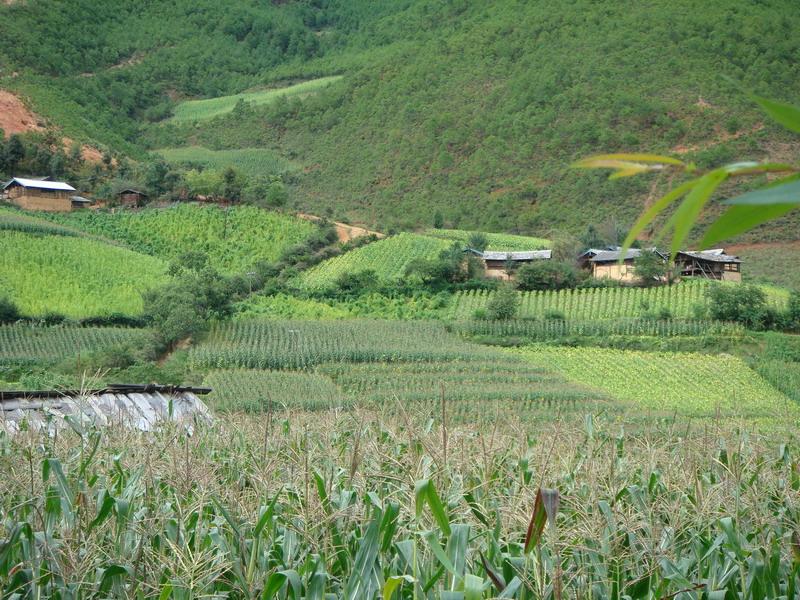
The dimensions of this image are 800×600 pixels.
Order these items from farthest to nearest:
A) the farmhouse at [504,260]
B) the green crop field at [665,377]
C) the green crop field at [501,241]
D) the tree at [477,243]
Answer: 1. the green crop field at [501,241]
2. the tree at [477,243]
3. the farmhouse at [504,260]
4. the green crop field at [665,377]

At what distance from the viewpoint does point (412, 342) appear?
4144 centimetres

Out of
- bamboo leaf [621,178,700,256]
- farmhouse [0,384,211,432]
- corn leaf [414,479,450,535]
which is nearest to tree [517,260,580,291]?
farmhouse [0,384,211,432]

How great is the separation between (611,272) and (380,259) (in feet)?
46.7

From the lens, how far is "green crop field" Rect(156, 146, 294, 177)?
99438mm

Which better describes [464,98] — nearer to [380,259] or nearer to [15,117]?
[15,117]

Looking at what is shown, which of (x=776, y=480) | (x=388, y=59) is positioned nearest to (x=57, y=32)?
(x=388, y=59)

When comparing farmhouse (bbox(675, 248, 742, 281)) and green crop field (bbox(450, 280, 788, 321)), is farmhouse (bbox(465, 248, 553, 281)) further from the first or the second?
farmhouse (bbox(675, 248, 742, 281))

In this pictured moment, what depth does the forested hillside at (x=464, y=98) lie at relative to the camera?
82.4m

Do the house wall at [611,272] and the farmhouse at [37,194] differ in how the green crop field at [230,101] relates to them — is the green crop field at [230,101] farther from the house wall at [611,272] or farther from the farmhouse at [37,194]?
the house wall at [611,272]

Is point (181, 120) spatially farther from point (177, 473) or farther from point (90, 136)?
point (177, 473)

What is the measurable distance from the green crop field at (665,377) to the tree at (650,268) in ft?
29.0

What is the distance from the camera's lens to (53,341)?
39688 millimetres

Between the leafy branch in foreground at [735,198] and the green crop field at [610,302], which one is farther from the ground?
the leafy branch in foreground at [735,198]

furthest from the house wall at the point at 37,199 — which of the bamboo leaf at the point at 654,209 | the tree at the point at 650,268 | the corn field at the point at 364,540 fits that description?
the bamboo leaf at the point at 654,209
